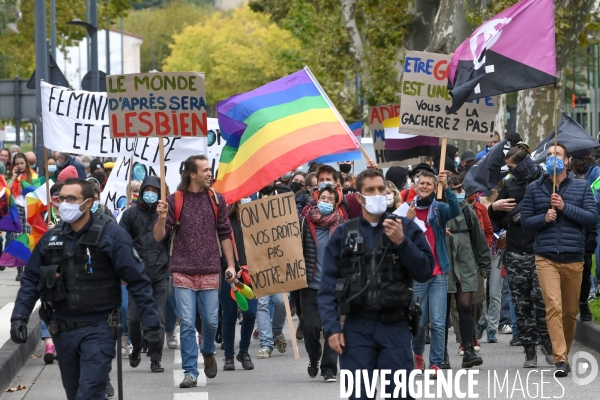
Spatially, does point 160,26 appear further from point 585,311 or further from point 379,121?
point 585,311

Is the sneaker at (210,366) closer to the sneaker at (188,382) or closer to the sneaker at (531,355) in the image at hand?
the sneaker at (188,382)

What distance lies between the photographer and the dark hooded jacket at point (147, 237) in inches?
447

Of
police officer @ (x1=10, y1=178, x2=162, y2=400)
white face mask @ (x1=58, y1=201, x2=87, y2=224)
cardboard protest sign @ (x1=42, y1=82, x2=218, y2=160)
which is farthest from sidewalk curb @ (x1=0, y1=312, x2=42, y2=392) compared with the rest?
white face mask @ (x1=58, y1=201, x2=87, y2=224)

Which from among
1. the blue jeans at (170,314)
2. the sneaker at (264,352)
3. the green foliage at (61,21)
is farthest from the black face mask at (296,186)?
the green foliage at (61,21)

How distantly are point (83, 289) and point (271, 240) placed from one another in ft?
13.3

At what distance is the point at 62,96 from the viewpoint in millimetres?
13797

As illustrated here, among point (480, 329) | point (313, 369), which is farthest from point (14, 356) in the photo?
point (480, 329)

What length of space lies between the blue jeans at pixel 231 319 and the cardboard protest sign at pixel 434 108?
2202mm

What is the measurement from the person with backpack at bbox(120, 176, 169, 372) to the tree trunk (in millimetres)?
11738

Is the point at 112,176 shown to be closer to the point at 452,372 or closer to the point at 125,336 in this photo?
the point at 125,336

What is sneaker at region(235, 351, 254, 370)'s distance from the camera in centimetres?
1149

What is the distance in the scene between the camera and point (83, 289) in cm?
754

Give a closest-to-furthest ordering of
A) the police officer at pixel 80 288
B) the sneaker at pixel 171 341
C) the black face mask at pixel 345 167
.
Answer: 1. the police officer at pixel 80 288
2. the sneaker at pixel 171 341
3. the black face mask at pixel 345 167

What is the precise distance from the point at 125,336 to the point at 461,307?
348cm
